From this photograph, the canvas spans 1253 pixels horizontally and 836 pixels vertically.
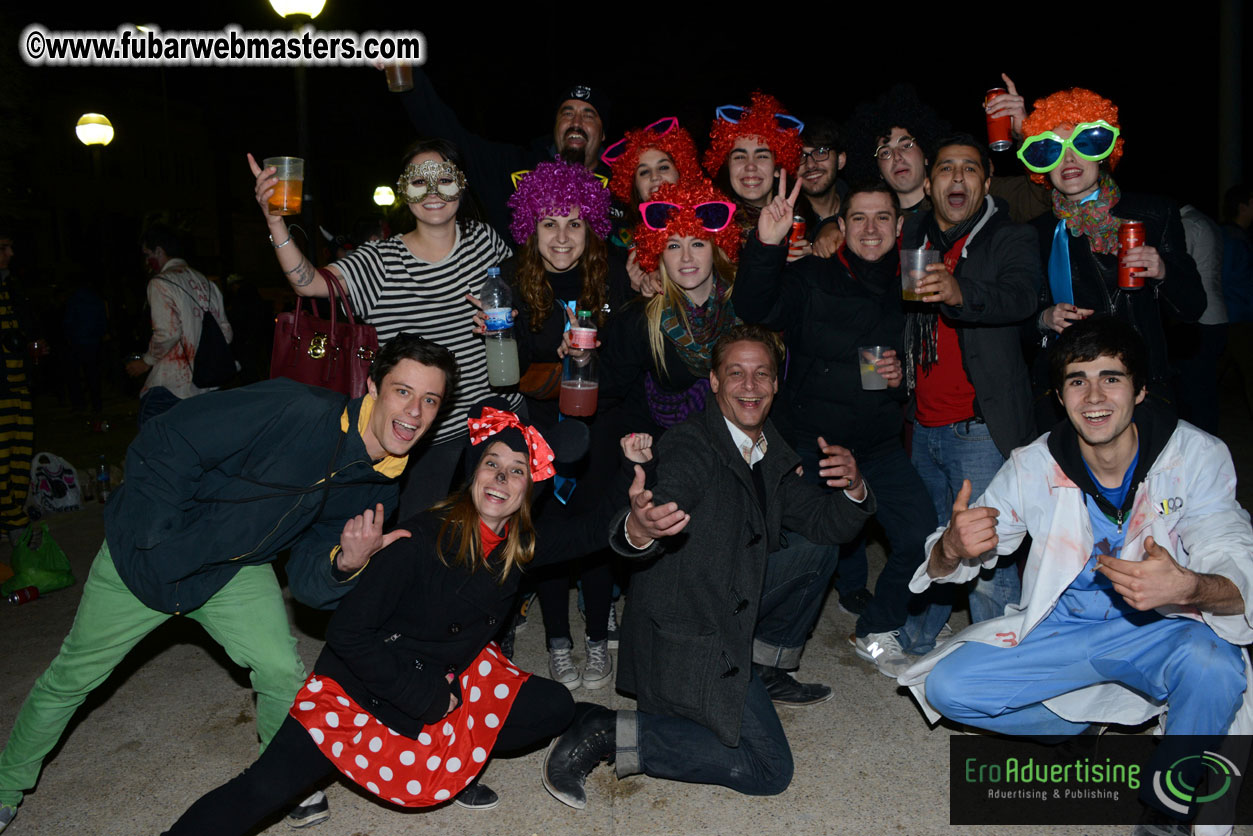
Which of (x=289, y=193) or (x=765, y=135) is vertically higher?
(x=765, y=135)

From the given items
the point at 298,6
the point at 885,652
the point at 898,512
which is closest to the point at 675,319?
the point at 898,512

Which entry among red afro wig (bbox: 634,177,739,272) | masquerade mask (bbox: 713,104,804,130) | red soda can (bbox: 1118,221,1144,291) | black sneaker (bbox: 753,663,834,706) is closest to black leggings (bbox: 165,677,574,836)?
black sneaker (bbox: 753,663,834,706)

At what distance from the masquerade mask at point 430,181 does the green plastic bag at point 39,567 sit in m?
3.45

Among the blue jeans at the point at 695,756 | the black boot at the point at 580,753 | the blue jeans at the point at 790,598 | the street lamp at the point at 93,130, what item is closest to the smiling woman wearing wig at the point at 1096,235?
the blue jeans at the point at 790,598

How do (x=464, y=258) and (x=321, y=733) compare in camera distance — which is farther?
(x=464, y=258)

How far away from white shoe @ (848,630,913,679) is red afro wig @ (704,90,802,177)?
266cm

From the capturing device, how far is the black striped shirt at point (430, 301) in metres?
3.97

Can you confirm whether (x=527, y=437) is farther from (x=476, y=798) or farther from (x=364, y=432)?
(x=476, y=798)

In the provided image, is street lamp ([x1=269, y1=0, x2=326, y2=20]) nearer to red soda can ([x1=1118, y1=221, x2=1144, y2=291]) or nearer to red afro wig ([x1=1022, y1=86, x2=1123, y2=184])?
red afro wig ([x1=1022, y1=86, x2=1123, y2=184])

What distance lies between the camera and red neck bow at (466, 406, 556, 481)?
3.35 meters

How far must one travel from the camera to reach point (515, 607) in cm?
481

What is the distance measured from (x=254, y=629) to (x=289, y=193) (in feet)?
6.09

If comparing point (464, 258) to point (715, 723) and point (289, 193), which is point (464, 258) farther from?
point (715, 723)

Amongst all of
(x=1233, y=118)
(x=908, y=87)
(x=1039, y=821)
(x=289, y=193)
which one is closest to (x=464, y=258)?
(x=289, y=193)
